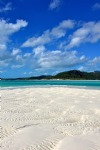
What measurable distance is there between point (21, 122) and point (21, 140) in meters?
3.22

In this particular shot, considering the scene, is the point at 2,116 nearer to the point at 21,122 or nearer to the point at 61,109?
the point at 21,122

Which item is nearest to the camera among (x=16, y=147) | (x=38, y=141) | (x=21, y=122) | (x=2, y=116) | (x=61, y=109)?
(x=16, y=147)

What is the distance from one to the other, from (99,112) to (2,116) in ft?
19.5

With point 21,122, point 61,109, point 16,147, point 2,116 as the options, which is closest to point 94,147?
point 16,147

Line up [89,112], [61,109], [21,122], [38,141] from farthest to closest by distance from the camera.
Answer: [61,109] → [89,112] → [21,122] → [38,141]

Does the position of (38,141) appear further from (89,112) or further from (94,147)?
(89,112)

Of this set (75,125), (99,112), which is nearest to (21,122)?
Result: (75,125)

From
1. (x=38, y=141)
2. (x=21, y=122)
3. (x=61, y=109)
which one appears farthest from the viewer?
(x=61, y=109)

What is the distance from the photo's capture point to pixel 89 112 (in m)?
15.4

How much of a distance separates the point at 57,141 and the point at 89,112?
652 centimetres

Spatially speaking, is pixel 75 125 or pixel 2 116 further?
pixel 2 116

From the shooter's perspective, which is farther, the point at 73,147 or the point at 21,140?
the point at 21,140

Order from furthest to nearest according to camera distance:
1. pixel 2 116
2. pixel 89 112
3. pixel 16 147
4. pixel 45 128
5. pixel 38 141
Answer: pixel 89 112, pixel 2 116, pixel 45 128, pixel 38 141, pixel 16 147

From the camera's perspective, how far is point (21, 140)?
361 inches
